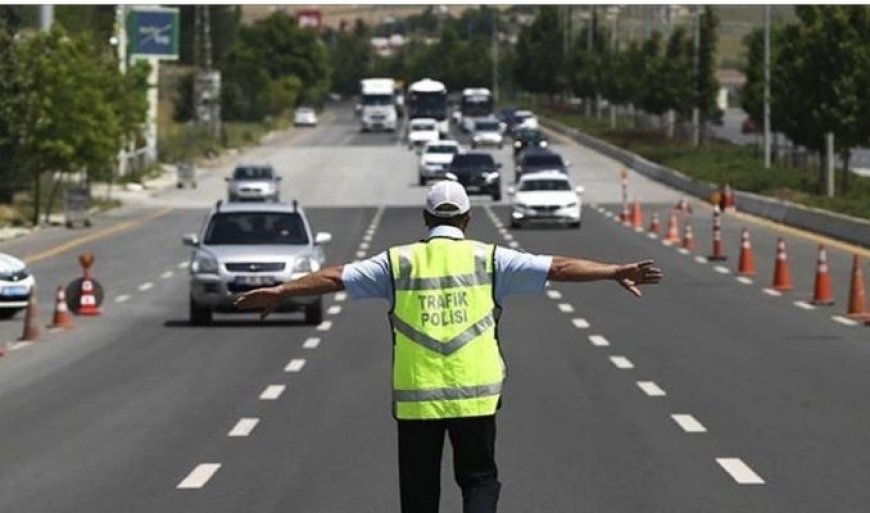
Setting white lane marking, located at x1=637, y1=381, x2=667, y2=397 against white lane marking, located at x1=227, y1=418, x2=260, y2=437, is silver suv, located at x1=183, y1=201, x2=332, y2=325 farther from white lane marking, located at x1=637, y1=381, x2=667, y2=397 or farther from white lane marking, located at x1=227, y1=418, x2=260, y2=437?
white lane marking, located at x1=227, y1=418, x2=260, y2=437

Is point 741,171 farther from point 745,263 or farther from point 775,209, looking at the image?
point 745,263

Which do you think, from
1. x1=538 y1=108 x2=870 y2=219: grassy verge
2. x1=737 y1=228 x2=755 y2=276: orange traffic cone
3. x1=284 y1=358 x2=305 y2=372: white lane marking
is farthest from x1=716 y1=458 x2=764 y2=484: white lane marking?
x1=538 y1=108 x2=870 y2=219: grassy verge

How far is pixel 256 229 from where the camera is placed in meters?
30.6

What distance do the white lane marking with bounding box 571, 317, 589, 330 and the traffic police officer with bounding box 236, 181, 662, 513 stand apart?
20905 millimetres

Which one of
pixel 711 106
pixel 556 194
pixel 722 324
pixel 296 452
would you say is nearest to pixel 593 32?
pixel 711 106

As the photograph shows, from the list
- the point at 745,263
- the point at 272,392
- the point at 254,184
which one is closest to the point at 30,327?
the point at 272,392

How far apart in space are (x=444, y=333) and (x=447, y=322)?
1.6 inches

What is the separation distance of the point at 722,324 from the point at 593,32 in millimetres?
144577

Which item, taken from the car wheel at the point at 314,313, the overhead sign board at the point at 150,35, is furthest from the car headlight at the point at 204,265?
the overhead sign board at the point at 150,35

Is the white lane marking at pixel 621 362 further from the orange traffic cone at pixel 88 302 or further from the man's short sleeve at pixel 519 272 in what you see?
the man's short sleeve at pixel 519 272

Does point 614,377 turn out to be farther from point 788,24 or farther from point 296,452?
point 788,24

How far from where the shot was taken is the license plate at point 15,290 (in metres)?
30.8

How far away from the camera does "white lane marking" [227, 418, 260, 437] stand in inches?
695

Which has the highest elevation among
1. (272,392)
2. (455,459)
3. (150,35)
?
(150,35)
